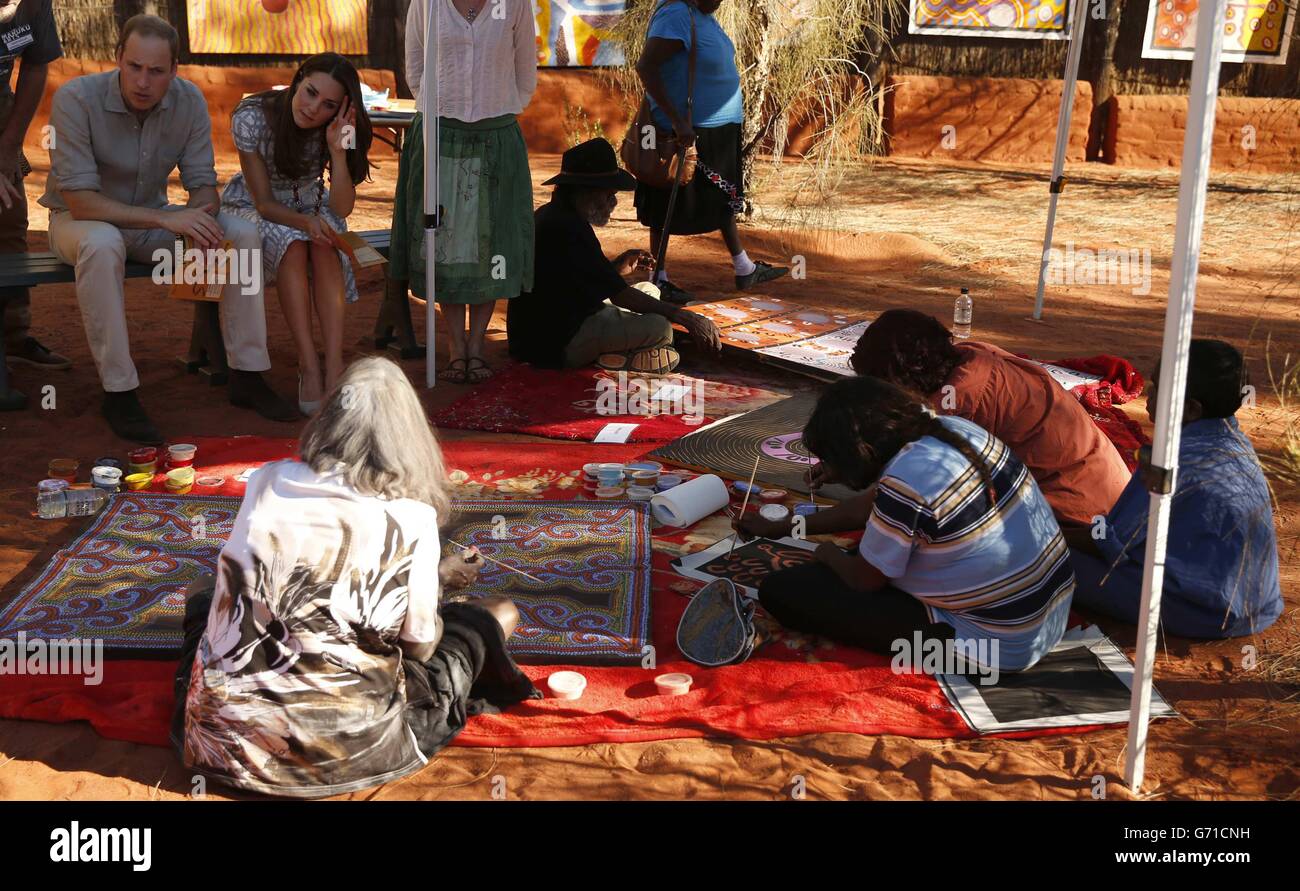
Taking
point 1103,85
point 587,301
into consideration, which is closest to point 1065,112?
point 587,301

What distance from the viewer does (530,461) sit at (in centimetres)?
532

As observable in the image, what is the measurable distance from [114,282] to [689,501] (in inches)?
104

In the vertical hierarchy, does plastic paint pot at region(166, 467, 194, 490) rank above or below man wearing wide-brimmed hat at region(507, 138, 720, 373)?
below

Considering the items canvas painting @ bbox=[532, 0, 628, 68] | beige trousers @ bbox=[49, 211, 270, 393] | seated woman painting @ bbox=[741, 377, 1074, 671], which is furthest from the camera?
canvas painting @ bbox=[532, 0, 628, 68]

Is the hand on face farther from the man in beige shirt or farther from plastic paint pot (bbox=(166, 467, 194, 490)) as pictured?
plastic paint pot (bbox=(166, 467, 194, 490))

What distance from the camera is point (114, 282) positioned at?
17.6 feet

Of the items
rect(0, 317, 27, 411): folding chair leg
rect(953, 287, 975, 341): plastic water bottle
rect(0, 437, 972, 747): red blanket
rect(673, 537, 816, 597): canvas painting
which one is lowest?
rect(0, 437, 972, 747): red blanket

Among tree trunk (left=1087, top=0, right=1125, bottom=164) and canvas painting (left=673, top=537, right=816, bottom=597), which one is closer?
canvas painting (left=673, top=537, right=816, bottom=597)

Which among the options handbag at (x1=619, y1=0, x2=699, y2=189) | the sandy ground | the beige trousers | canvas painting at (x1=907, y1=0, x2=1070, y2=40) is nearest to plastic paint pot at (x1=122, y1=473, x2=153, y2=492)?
the sandy ground

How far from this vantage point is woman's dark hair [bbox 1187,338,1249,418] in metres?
3.62

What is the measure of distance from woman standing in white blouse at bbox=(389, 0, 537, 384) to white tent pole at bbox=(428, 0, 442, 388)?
0.45 feet

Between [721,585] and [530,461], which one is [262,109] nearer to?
[530,461]

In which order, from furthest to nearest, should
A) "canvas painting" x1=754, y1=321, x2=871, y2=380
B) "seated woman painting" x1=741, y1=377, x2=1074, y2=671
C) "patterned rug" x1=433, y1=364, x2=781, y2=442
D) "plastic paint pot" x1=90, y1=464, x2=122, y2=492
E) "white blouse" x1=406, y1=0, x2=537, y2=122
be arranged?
"canvas painting" x1=754, y1=321, x2=871, y2=380, "white blouse" x1=406, y1=0, x2=537, y2=122, "patterned rug" x1=433, y1=364, x2=781, y2=442, "plastic paint pot" x1=90, y1=464, x2=122, y2=492, "seated woman painting" x1=741, y1=377, x2=1074, y2=671

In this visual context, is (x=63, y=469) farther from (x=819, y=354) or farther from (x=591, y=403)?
(x=819, y=354)
